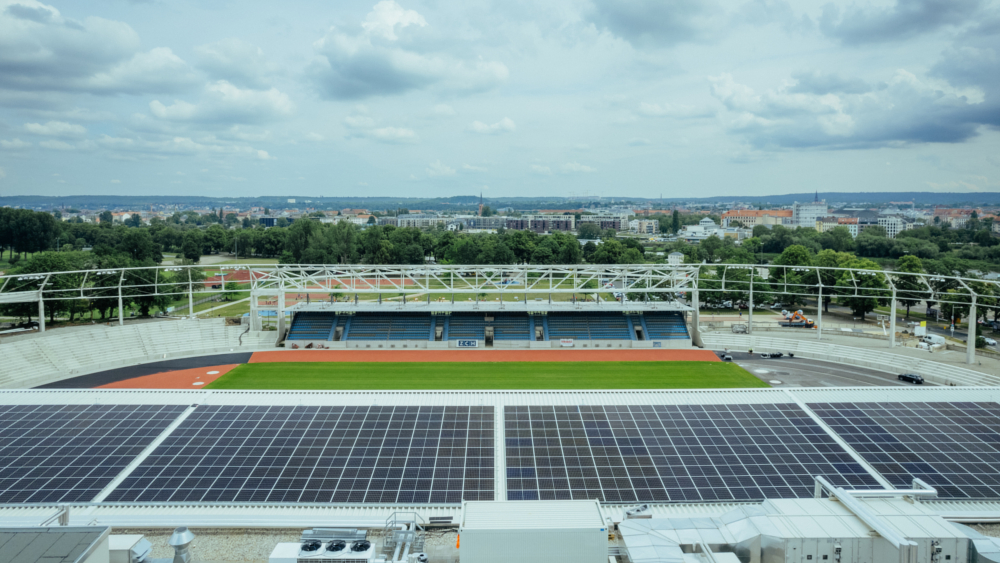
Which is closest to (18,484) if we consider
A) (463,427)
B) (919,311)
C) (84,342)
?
(463,427)

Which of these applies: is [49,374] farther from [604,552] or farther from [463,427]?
[604,552]

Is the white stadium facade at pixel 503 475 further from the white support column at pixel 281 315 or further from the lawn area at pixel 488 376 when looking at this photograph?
the white support column at pixel 281 315

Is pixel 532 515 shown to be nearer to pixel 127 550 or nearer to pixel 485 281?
pixel 127 550

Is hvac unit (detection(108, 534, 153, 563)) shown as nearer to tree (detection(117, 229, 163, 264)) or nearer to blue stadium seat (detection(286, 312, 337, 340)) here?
blue stadium seat (detection(286, 312, 337, 340))

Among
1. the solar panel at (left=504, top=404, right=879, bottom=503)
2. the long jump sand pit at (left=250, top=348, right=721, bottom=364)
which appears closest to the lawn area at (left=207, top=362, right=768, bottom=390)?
the long jump sand pit at (left=250, top=348, right=721, bottom=364)

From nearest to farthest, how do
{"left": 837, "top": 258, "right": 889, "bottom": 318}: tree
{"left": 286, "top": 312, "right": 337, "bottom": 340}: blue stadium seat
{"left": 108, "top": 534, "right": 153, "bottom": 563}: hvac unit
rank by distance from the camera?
1. {"left": 108, "top": 534, "right": 153, "bottom": 563}: hvac unit
2. {"left": 286, "top": 312, "right": 337, "bottom": 340}: blue stadium seat
3. {"left": 837, "top": 258, "right": 889, "bottom": 318}: tree

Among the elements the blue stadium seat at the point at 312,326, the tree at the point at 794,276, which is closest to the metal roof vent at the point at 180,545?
the blue stadium seat at the point at 312,326

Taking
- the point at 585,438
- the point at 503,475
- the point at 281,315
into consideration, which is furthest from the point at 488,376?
the point at 503,475
